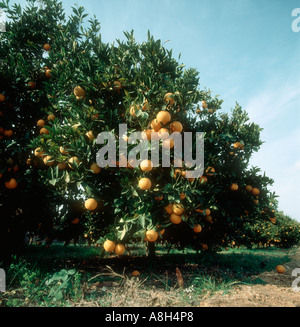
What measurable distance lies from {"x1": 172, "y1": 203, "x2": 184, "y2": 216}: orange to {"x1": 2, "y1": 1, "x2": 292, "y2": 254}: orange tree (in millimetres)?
15

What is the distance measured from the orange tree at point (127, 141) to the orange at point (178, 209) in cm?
1

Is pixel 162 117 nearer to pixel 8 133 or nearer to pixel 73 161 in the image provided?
pixel 73 161

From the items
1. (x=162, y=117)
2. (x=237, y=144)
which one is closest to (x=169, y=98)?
(x=162, y=117)

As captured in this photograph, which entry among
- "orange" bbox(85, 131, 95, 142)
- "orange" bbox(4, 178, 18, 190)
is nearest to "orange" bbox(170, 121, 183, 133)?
"orange" bbox(85, 131, 95, 142)

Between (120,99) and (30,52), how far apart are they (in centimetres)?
299

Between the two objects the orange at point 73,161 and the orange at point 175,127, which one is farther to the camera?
the orange at point 175,127

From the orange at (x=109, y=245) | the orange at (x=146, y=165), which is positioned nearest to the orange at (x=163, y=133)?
the orange at (x=146, y=165)

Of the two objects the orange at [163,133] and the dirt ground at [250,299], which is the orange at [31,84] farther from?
the dirt ground at [250,299]

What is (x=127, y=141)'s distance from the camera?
120 inches

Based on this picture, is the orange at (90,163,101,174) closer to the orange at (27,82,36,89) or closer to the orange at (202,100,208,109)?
the orange at (27,82,36,89)

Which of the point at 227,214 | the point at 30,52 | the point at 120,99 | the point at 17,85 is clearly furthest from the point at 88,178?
the point at 30,52

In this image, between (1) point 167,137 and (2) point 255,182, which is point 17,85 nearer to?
(1) point 167,137

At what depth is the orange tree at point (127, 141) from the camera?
2996mm

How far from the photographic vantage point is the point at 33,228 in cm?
434
